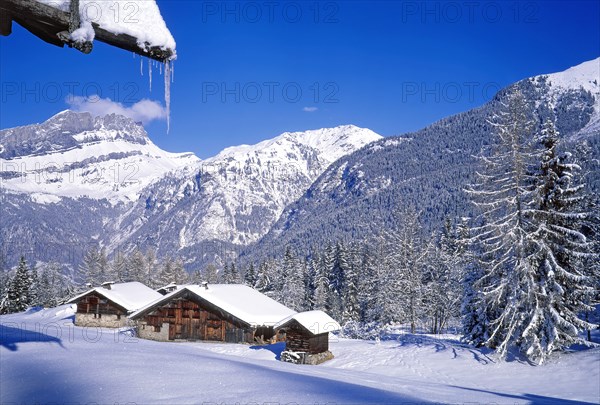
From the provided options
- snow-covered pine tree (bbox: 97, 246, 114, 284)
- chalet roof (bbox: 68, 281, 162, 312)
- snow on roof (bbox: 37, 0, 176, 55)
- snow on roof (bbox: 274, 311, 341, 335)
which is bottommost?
snow on roof (bbox: 274, 311, 341, 335)

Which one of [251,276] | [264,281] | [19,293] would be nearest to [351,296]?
[264,281]

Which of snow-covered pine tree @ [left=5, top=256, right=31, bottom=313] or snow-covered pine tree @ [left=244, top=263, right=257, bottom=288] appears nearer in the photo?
snow-covered pine tree @ [left=5, top=256, right=31, bottom=313]

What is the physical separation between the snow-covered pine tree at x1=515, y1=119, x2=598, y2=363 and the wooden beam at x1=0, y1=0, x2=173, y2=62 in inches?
978

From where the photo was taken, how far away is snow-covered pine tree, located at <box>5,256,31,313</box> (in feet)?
219

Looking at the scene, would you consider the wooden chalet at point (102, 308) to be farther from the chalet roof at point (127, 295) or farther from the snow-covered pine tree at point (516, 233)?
the snow-covered pine tree at point (516, 233)

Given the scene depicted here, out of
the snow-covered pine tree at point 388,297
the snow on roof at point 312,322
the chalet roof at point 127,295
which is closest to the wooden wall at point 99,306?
the chalet roof at point 127,295

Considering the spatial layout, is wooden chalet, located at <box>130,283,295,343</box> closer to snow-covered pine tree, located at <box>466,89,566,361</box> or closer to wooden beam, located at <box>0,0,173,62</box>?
snow-covered pine tree, located at <box>466,89,566,361</box>

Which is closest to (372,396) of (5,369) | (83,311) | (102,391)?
(102,391)

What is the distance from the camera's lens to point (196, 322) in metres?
40.7

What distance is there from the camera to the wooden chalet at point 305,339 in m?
30.2

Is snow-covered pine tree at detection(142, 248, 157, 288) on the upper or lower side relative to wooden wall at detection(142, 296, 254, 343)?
upper

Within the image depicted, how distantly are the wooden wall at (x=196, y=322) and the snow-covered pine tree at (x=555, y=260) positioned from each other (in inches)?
915

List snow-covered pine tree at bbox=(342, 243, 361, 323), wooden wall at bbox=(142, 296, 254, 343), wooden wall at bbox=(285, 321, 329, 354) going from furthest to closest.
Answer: snow-covered pine tree at bbox=(342, 243, 361, 323), wooden wall at bbox=(142, 296, 254, 343), wooden wall at bbox=(285, 321, 329, 354)

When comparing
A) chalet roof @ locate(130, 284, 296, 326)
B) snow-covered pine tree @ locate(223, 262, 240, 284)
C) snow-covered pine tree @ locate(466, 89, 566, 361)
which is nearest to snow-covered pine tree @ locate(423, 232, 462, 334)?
chalet roof @ locate(130, 284, 296, 326)
